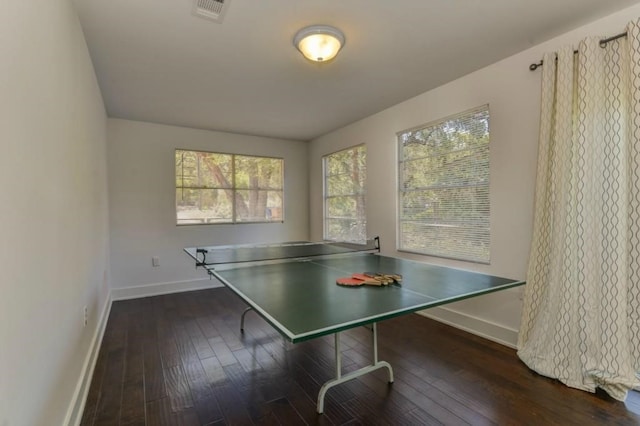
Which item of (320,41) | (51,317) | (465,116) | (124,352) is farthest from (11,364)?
(465,116)

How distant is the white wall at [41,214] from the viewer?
1.00 metres

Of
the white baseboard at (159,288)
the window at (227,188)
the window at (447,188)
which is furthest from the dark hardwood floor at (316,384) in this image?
the window at (227,188)

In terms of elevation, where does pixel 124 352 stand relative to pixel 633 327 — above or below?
below

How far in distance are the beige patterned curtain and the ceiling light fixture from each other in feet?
5.27

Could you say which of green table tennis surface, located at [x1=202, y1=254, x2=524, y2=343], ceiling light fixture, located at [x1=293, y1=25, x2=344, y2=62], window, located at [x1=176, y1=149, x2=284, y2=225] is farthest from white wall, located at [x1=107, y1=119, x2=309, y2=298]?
ceiling light fixture, located at [x1=293, y1=25, x2=344, y2=62]

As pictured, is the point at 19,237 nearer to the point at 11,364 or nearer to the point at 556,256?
the point at 11,364

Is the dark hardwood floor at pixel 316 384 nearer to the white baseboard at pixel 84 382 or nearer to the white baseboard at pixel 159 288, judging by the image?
the white baseboard at pixel 84 382

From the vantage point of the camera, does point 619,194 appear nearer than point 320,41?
Yes

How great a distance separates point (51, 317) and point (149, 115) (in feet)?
10.8

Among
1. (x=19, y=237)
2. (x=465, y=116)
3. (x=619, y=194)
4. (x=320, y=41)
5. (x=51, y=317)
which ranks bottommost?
(x=51, y=317)

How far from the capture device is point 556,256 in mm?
2229

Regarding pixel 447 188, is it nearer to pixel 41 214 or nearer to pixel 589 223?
pixel 589 223

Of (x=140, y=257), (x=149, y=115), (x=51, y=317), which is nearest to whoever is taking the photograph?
(x=51, y=317)

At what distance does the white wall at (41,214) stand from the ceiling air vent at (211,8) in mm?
698
